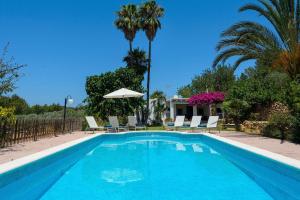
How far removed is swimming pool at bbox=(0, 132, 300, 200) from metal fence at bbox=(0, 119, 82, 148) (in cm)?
216

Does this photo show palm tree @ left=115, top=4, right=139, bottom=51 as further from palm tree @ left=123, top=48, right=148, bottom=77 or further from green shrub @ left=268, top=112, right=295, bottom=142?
green shrub @ left=268, top=112, right=295, bottom=142

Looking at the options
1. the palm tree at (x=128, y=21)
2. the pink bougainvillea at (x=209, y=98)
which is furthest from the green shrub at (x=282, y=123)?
the palm tree at (x=128, y=21)

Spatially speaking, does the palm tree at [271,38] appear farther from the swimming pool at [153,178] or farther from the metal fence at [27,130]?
the metal fence at [27,130]

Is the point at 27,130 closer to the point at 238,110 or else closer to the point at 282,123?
the point at 282,123

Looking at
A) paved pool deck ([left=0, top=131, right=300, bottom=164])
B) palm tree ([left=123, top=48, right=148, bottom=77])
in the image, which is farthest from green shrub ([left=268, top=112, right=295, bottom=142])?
palm tree ([left=123, top=48, right=148, bottom=77])

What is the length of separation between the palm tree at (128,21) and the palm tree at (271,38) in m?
14.1

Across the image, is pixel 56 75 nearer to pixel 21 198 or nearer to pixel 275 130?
pixel 275 130

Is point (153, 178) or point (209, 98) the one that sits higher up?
point (209, 98)

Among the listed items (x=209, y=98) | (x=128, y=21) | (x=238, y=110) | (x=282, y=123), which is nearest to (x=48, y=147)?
(x=282, y=123)

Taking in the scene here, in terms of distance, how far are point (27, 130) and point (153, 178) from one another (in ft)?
22.6

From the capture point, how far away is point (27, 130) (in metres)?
11.8

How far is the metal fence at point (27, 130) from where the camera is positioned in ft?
32.8

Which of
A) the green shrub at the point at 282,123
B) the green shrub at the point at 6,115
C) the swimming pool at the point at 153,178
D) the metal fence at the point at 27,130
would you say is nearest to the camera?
the swimming pool at the point at 153,178

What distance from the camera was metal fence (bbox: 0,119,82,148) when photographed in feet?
32.8
